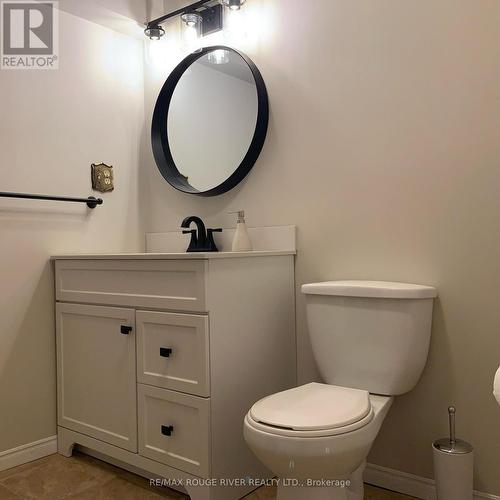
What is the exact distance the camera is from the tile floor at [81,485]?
5.67ft

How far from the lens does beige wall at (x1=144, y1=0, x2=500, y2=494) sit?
1582 millimetres

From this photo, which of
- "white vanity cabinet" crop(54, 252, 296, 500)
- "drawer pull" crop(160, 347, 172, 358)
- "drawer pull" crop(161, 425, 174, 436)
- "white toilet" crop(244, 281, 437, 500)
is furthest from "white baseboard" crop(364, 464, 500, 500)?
"drawer pull" crop(160, 347, 172, 358)

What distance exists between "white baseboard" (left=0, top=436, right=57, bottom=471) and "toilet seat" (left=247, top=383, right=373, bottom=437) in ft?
3.83

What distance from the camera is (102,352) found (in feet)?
6.36

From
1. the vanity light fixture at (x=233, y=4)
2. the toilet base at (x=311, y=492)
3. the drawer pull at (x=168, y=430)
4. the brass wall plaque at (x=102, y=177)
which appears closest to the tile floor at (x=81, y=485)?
the drawer pull at (x=168, y=430)

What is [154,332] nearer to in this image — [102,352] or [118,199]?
[102,352]

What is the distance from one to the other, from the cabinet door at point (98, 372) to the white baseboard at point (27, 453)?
0.32 ft

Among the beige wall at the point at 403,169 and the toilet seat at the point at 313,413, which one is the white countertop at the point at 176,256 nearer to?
the beige wall at the point at 403,169

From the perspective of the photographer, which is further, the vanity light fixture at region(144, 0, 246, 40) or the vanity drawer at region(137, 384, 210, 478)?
the vanity light fixture at region(144, 0, 246, 40)

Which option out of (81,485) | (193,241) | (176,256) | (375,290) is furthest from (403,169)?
(81,485)

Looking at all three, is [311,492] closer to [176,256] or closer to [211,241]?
[176,256]

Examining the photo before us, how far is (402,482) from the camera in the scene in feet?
5.69

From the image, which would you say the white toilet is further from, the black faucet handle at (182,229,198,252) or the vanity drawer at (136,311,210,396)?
the black faucet handle at (182,229,198,252)

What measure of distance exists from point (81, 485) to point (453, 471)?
4.25 feet
